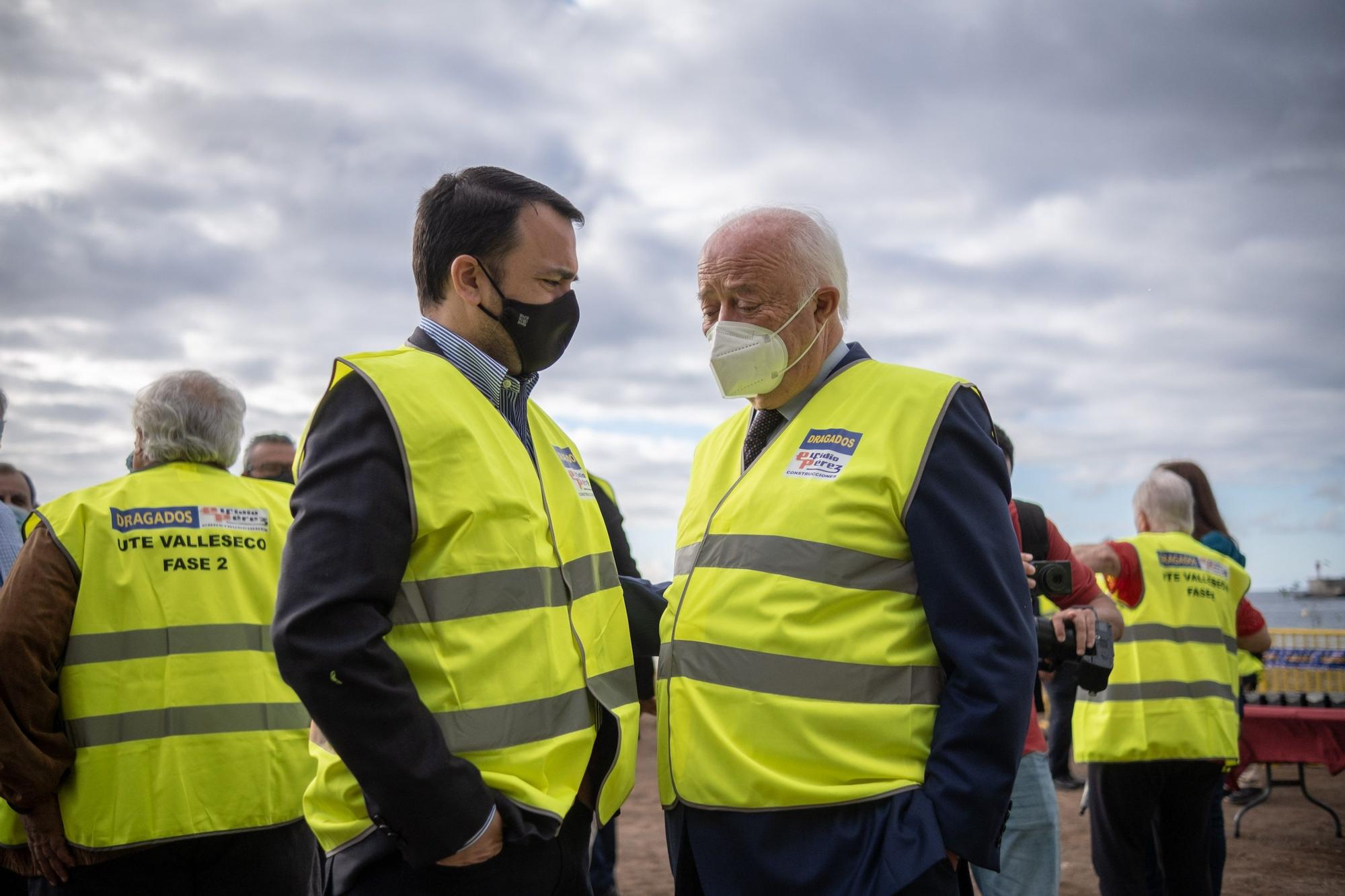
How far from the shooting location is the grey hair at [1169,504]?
17.9 feet

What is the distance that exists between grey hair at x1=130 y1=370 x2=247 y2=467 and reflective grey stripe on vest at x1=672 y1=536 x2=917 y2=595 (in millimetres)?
2212

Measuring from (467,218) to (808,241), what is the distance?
0.97 meters

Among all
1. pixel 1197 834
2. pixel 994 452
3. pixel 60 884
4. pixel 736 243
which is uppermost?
pixel 736 243

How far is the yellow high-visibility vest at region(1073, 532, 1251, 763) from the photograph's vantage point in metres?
5.05

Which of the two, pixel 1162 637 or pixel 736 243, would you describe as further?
pixel 1162 637

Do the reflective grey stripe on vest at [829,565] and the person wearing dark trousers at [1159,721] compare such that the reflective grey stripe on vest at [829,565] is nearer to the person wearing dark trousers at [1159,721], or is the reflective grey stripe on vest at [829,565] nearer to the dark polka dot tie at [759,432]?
the dark polka dot tie at [759,432]

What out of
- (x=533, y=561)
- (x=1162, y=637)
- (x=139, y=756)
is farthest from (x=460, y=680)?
(x=1162, y=637)

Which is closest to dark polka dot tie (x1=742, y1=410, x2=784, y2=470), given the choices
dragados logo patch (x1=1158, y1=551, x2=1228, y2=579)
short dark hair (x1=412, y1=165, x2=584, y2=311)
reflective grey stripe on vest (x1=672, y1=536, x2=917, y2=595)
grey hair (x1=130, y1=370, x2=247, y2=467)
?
reflective grey stripe on vest (x1=672, y1=536, x2=917, y2=595)

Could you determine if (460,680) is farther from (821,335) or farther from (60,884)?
(60,884)

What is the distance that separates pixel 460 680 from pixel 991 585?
122 centimetres

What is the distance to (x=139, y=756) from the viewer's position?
10.7 ft

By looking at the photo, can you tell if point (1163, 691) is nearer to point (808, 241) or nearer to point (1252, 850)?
point (808, 241)

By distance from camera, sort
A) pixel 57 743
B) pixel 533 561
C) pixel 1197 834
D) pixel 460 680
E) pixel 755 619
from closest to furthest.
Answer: pixel 460 680 → pixel 533 561 → pixel 755 619 → pixel 57 743 → pixel 1197 834

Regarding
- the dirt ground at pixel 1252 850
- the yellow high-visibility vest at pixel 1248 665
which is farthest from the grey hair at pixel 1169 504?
the yellow high-visibility vest at pixel 1248 665
